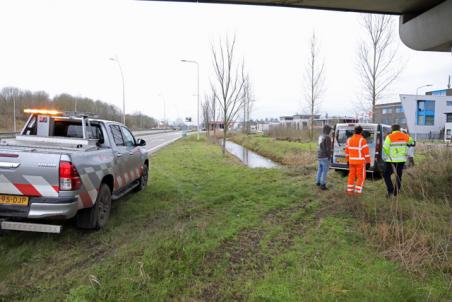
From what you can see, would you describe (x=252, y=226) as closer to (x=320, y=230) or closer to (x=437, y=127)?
(x=320, y=230)

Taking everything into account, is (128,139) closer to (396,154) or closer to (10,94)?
(396,154)

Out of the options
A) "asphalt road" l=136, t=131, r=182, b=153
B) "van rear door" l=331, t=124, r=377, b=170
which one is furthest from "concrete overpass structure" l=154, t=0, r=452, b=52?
"asphalt road" l=136, t=131, r=182, b=153

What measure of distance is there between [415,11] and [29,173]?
9.42m

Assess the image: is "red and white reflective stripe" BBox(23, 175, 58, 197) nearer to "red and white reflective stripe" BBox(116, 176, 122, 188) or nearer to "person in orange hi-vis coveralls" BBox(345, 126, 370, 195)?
"red and white reflective stripe" BBox(116, 176, 122, 188)

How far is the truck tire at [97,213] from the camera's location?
4.60 m

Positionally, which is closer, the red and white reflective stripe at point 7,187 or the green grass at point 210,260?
the green grass at point 210,260

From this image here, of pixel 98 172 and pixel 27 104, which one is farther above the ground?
pixel 27 104

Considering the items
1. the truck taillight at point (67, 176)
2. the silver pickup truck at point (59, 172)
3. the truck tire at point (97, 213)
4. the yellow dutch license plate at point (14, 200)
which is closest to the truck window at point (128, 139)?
the silver pickup truck at point (59, 172)

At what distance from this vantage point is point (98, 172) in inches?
186

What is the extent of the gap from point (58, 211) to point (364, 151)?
6567mm

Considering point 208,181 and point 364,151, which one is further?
point 208,181

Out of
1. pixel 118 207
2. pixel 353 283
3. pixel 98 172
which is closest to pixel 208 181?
pixel 118 207

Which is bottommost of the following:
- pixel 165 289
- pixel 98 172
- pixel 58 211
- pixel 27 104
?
pixel 165 289

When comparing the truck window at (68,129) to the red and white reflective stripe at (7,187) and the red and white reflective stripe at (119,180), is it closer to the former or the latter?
the red and white reflective stripe at (119,180)
